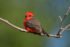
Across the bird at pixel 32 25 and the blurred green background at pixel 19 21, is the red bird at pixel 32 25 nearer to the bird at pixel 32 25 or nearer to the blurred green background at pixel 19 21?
the bird at pixel 32 25

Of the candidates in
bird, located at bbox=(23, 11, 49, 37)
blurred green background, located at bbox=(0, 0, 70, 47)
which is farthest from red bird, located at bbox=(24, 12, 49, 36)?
blurred green background, located at bbox=(0, 0, 70, 47)

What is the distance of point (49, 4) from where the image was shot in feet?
41.6

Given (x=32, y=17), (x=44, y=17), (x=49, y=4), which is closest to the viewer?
(x=32, y=17)

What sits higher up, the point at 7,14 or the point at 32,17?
the point at 32,17

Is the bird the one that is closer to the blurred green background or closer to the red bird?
the red bird

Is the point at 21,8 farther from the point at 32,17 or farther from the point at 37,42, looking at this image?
the point at 32,17

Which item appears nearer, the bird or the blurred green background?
the bird

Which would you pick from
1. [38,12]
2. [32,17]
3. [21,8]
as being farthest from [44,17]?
[32,17]

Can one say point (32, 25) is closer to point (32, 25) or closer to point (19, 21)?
point (32, 25)

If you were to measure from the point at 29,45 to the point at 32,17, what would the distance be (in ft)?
21.0

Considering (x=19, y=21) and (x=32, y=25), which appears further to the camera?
(x=19, y=21)

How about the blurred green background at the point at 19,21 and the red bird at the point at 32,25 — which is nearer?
the red bird at the point at 32,25

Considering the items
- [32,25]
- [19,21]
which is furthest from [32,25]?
[19,21]

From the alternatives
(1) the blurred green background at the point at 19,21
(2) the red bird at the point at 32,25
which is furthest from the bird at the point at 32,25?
(1) the blurred green background at the point at 19,21
